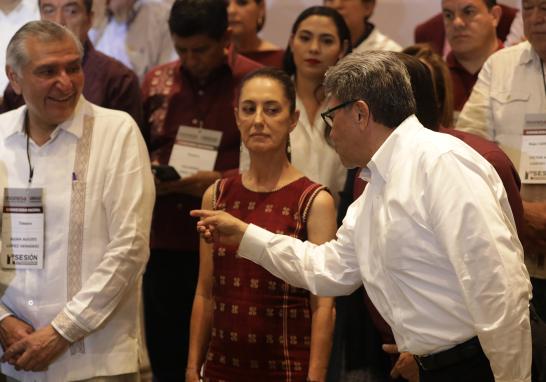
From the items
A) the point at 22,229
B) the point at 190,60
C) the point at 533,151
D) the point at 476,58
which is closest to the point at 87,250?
the point at 22,229

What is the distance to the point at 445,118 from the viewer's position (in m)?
3.46

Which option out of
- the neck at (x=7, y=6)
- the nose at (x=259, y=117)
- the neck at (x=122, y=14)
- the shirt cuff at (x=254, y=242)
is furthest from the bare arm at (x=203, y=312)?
the neck at (x=122, y=14)

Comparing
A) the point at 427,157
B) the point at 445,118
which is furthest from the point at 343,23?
the point at 427,157

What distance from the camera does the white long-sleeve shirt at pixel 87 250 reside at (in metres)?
3.18

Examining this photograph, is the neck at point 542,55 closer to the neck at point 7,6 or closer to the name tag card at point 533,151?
the name tag card at point 533,151

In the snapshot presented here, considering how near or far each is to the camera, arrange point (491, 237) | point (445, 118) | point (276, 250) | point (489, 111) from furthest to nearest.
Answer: point (489, 111) < point (445, 118) < point (276, 250) < point (491, 237)

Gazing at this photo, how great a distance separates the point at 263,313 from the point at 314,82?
1.25 meters

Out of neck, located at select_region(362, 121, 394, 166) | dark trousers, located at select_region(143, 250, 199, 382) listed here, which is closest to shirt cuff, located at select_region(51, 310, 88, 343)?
dark trousers, located at select_region(143, 250, 199, 382)

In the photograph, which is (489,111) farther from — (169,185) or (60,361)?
(60,361)

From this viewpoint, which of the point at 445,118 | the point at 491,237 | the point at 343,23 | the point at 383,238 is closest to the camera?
the point at 491,237

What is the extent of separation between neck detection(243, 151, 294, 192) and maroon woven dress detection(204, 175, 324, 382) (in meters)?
0.05

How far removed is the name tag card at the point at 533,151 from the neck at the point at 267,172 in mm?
903

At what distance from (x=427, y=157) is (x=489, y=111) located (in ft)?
4.75

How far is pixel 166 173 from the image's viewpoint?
12.4 feet
